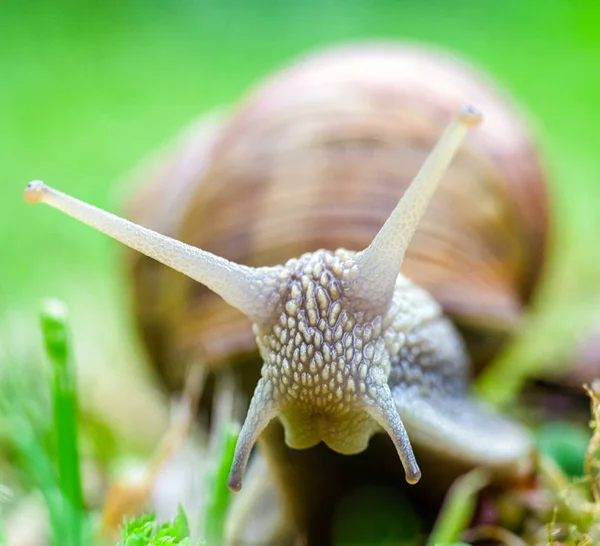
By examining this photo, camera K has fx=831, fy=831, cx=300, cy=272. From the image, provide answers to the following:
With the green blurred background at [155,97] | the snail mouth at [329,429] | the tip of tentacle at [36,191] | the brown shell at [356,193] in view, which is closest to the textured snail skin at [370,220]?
the brown shell at [356,193]

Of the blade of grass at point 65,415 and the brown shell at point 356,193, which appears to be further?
the brown shell at point 356,193

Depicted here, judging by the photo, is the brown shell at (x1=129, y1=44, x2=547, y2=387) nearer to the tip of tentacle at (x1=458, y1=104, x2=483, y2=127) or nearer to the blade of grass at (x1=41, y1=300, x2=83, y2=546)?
the blade of grass at (x1=41, y1=300, x2=83, y2=546)

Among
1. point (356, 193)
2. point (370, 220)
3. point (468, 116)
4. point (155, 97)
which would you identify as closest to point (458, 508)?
point (468, 116)

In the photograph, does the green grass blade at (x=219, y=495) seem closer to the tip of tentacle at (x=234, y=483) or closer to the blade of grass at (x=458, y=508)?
the tip of tentacle at (x=234, y=483)

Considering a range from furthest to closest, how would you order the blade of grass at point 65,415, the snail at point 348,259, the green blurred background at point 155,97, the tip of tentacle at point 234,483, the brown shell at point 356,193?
the green blurred background at point 155,97, the brown shell at point 356,193, the blade of grass at point 65,415, the snail at point 348,259, the tip of tentacle at point 234,483

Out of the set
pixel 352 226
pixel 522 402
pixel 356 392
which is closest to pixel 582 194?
pixel 522 402

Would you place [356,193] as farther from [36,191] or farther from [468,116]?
[36,191]
